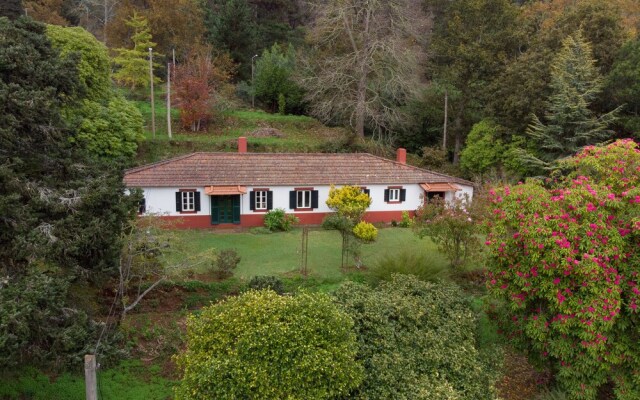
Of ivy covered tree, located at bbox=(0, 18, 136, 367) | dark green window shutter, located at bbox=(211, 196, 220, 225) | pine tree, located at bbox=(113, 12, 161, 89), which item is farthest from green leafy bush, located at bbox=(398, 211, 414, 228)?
pine tree, located at bbox=(113, 12, 161, 89)

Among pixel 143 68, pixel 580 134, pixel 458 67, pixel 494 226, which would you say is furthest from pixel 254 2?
pixel 494 226

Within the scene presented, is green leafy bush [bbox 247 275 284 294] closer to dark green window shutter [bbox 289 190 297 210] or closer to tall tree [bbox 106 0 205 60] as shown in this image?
dark green window shutter [bbox 289 190 297 210]

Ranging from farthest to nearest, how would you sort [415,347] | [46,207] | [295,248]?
[295,248] → [415,347] → [46,207]

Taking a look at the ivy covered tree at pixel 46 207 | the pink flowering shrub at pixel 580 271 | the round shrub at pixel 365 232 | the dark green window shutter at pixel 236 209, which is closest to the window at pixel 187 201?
the dark green window shutter at pixel 236 209

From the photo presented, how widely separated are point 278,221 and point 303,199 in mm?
1930

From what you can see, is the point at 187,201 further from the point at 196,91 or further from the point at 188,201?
the point at 196,91

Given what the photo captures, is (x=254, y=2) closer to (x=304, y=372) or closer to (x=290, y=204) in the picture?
(x=290, y=204)

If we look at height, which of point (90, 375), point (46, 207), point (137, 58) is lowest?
point (90, 375)

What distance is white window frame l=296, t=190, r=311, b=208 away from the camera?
24.0 metres

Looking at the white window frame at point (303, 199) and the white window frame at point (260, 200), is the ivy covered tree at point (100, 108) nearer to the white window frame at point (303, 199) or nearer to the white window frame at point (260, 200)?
the white window frame at point (260, 200)

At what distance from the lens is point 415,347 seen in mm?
10133

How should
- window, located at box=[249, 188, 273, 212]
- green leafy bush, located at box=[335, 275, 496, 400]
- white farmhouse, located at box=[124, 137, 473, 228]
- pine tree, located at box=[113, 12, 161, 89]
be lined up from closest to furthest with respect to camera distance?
green leafy bush, located at box=[335, 275, 496, 400] → white farmhouse, located at box=[124, 137, 473, 228] → window, located at box=[249, 188, 273, 212] → pine tree, located at box=[113, 12, 161, 89]

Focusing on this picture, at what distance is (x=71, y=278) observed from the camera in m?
9.55

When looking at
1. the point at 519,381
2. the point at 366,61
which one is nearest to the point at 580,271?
the point at 519,381
